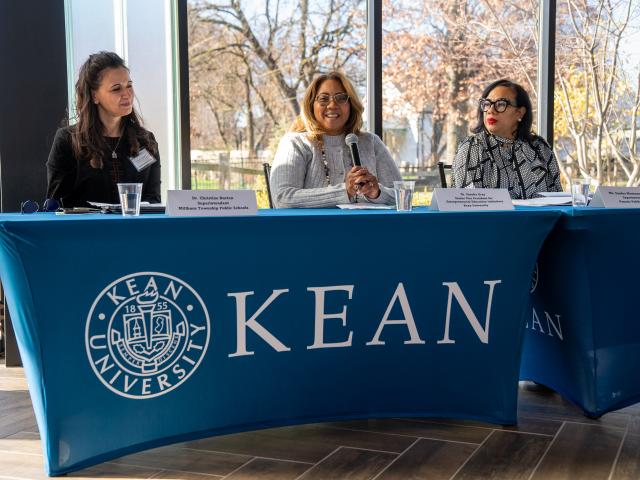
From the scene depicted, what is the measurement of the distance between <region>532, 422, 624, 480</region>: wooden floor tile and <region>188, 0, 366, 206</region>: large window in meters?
2.26

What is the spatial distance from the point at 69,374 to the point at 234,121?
2.35 meters

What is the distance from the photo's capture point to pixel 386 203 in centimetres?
278

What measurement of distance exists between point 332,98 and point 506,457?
1.58 meters

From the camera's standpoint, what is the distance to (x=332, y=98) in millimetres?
3035

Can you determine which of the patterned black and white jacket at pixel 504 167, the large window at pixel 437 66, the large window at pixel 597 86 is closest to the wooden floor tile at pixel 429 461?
the patterned black and white jacket at pixel 504 167

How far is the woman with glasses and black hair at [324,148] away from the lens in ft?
9.73

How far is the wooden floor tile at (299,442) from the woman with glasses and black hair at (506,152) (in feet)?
4.30

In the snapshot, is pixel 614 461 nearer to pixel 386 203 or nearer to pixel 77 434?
pixel 386 203

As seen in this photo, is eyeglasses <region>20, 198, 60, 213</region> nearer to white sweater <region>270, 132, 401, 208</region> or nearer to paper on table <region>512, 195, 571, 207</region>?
white sweater <region>270, 132, 401, 208</region>

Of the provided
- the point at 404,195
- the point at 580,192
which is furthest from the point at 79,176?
the point at 580,192

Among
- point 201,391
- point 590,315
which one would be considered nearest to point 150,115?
point 201,391

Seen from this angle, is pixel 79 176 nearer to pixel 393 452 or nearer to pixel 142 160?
pixel 142 160

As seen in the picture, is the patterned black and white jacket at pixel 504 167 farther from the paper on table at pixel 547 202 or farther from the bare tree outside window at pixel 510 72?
the bare tree outside window at pixel 510 72

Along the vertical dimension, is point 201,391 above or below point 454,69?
below
